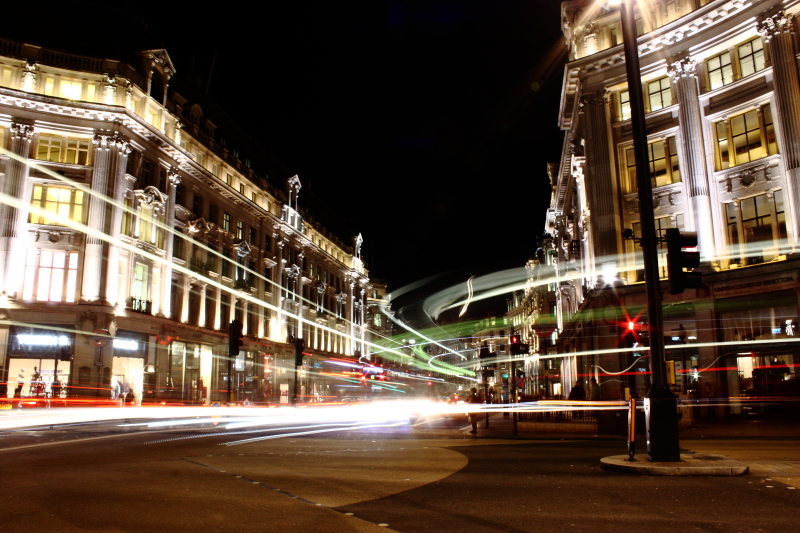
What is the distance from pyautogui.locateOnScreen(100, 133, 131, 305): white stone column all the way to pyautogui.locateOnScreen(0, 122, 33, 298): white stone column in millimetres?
3849

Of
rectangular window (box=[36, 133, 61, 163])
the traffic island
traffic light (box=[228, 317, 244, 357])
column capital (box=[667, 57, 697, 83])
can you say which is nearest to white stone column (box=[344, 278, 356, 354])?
rectangular window (box=[36, 133, 61, 163])

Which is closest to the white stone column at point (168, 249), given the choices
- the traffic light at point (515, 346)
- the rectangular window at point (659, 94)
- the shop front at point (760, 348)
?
the traffic light at point (515, 346)

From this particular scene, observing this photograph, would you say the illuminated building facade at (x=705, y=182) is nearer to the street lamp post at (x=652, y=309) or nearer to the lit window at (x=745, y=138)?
the lit window at (x=745, y=138)

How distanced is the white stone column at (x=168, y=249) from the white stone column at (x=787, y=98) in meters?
34.5

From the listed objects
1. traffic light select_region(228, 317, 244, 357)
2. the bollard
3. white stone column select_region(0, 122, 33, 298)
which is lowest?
the bollard

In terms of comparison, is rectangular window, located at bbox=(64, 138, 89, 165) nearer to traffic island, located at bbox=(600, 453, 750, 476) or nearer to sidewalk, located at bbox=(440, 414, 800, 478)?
sidewalk, located at bbox=(440, 414, 800, 478)

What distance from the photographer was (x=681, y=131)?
30.4m

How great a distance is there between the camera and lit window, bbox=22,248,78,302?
34.9m

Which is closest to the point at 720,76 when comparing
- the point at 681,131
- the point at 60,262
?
the point at 681,131

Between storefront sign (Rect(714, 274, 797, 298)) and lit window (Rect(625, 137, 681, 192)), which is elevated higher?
lit window (Rect(625, 137, 681, 192))

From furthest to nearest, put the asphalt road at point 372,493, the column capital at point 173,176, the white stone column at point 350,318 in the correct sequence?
the white stone column at point 350,318 → the column capital at point 173,176 → the asphalt road at point 372,493

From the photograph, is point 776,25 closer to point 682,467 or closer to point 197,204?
point 682,467

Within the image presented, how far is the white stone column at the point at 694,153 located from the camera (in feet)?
95.0

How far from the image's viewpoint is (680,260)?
35.4ft
